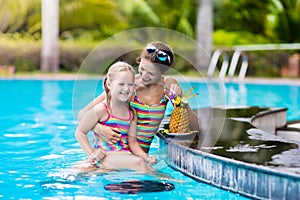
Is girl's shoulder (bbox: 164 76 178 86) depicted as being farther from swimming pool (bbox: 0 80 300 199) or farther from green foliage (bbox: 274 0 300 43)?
green foliage (bbox: 274 0 300 43)

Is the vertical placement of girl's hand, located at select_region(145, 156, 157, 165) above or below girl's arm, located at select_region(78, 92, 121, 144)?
below

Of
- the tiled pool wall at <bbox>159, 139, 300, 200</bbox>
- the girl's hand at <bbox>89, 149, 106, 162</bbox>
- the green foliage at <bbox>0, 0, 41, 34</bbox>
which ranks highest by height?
the green foliage at <bbox>0, 0, 41, 34</bbox>

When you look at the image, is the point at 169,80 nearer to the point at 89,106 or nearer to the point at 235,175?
the point at 89,106

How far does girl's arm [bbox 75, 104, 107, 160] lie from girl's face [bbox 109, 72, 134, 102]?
0.22m

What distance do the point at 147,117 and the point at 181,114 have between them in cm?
39

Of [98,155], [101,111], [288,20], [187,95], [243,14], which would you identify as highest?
[243,14]

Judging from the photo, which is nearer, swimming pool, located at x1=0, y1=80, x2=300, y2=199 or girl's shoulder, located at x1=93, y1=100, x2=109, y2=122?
swimming pool, located at x1=0, y1=80, x2=300, y2=199

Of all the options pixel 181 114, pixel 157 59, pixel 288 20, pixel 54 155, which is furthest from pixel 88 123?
pixel 288 20

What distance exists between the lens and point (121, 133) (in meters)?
5.25

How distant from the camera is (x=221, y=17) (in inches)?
963

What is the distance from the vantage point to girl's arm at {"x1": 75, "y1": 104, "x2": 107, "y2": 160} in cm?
514

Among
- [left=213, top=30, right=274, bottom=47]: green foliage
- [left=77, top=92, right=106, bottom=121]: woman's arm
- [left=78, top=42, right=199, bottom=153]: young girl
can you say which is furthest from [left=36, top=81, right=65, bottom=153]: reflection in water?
[left=213, top=30, right=274, bottom=47]: green foliage

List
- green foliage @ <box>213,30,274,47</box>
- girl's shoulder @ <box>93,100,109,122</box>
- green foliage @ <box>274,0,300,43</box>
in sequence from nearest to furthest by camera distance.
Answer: girl's shoulder @ <box>93,100,109,122</box> < green foliage @ <box>274,0,300,43</box> < green foliage @ <box>213,30,274,47</box>

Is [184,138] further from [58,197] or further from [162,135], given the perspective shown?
[58,197]
